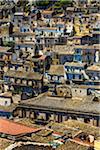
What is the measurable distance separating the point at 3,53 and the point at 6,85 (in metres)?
6.44

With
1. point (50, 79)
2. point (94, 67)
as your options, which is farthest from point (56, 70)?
point (94, 67)

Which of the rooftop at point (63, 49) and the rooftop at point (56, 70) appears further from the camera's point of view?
the rooftop at point (63, 49)

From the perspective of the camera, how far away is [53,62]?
36.1m

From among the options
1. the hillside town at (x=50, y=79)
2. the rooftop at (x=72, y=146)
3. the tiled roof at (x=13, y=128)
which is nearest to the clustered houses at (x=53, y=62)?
the hillside town at (x=50, y=79)

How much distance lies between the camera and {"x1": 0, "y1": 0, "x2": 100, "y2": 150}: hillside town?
19703 millimetres

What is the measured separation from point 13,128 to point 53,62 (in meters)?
16.0

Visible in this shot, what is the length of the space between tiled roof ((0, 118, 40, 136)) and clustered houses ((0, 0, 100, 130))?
12.2ft

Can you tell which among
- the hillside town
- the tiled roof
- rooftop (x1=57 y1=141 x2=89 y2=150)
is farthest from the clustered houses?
rooftop (x1=57 y1=141 x2=89 y2=150)

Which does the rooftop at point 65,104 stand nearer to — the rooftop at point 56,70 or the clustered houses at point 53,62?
the clustered houses at point 53,62

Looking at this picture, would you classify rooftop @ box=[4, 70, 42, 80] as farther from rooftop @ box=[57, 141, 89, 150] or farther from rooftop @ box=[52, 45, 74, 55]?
rooftop @ box=[57, 141, 89, 150]

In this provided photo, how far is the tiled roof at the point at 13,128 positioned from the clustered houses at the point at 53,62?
12.2 feet

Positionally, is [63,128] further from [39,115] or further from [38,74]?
[38,74]

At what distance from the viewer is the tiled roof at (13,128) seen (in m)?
19.9

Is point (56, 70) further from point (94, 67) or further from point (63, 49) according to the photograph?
point (63, 49)
